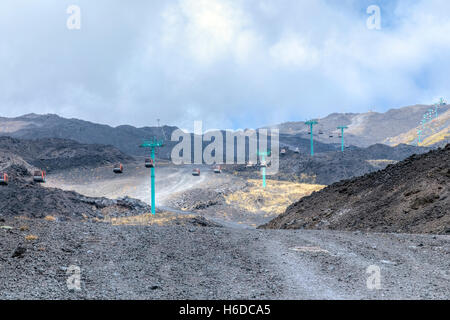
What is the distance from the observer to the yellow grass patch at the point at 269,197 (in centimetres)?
6284

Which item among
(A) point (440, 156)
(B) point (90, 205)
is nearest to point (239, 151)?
(B) point (90, 205)

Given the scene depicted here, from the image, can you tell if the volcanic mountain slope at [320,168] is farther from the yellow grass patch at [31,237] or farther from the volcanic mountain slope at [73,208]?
the yellow grass patch at [31,237]

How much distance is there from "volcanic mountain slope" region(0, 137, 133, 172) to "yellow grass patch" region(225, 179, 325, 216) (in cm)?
5066

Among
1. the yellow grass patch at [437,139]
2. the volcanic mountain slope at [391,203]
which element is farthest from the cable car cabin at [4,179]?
the yellow grass patch at [437,139]

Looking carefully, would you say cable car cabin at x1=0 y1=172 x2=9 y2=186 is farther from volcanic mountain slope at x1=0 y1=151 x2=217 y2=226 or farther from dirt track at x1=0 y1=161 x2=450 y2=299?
dirt track at x1=0 y1=161 x2=450 y2=299

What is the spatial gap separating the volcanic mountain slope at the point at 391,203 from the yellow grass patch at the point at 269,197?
28.4 meters

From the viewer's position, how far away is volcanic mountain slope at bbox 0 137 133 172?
4301 inches

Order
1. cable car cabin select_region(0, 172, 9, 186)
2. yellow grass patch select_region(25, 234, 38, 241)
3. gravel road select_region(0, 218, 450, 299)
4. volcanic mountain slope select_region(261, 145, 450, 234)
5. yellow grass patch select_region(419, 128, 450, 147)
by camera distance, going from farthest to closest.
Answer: yellow grass patch select_region(419, 128, 450, 147) < cable car cabin select_region(0, 172, 9, 186) < volcanic mountain slope select_region(261, 145, 450, 234) < yellow grass patch select_region(25, 234, 38, 241) < gravel road select_region(0, 218, 450, 299)

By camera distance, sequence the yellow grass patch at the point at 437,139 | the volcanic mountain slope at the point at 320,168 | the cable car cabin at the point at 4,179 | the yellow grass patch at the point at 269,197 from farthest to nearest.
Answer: the yellow grass patch at the point at 437,139
the volcanic mountain slope at the point at 320,168
the yellow grass patch at the point at 269,197
the cable car cabin at the point at 4,179

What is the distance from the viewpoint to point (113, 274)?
9.24 meters

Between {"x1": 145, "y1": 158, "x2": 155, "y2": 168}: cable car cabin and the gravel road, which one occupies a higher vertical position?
{"x1": 145, "y1": 158, "x2": 155, "y2": 168}: cable car cabin

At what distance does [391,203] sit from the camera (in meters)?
22.8

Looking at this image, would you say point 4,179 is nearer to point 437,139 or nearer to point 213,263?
point 213,263

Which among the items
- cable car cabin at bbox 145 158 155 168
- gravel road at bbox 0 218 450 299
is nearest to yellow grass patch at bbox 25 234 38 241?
gravel road at bbox 0 218 450 299
